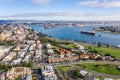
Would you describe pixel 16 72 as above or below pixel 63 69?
above

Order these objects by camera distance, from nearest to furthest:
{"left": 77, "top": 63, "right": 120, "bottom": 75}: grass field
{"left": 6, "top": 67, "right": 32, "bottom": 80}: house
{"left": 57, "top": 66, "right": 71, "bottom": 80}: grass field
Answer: {"left": 6, "top": 67, "right": 32, "bottom": 80}: house < {"left": 57, "top": 66, "right": 71, "bottom": 80}: grass field < {"left": 77, "top": 63, "right": 120, "bottom": 75}: grass field

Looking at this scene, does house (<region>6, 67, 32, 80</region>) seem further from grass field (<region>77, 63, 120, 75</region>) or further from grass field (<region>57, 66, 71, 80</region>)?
grass field (<region>77, 63, 120, 75</region>)

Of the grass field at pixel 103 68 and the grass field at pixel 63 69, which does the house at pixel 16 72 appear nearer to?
the grass field at pixel 63 69

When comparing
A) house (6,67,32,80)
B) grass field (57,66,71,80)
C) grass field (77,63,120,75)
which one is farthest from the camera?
grass field (77,63,120,75)

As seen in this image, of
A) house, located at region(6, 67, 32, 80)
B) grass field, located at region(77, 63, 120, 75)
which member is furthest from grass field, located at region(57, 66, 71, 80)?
house, located at region(6, 67, 32, 80)

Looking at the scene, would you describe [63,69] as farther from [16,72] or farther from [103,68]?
[16,72]

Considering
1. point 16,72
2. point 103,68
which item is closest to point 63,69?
point 103,68

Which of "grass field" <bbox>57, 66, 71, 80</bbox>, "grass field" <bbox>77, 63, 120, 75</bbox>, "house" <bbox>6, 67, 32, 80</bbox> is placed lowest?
"grass field" <bbox>77, 63, 120, 75</bbox>

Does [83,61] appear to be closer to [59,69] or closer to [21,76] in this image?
[59,69]
